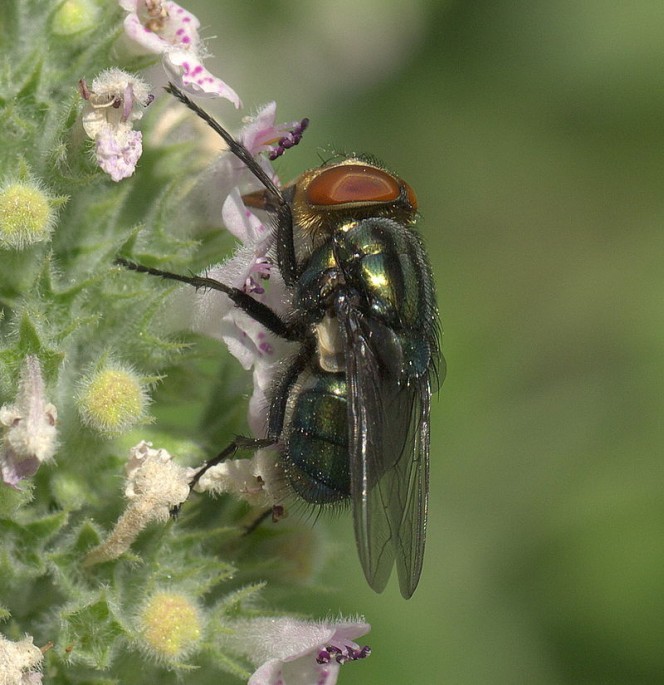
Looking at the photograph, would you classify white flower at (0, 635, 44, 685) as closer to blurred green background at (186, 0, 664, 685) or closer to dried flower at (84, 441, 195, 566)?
dried flower at (84, 441, 195, 566)

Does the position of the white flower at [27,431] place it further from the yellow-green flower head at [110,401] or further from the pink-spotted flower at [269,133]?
the pink-spotted flower at [269,133]

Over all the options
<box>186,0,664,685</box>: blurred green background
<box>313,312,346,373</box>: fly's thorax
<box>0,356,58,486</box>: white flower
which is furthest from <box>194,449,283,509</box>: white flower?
<box>186,0,664,685</box>: blurred green background

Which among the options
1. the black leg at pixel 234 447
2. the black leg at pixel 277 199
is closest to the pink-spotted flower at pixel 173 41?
the black leg at pixel 277 199

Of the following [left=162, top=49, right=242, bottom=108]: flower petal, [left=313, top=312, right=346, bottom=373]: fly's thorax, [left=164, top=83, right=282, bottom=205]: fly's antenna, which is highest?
[left=162, top=49, right=242, bottom=108]: flower petal

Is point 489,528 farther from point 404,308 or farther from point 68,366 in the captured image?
point 68,366

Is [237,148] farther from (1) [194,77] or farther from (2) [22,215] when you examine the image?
(2) [22,215]

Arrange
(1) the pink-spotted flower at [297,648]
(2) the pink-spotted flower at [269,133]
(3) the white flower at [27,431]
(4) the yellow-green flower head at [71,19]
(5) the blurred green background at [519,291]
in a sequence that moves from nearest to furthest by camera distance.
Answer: (3) the white flower at [27,431] < (1) the pink-spotted flower at [297,648] < (4) the yellow-green flower head at [71,19] < (2) the pink-spotted flower at [269,133] < (5) the blurred green background at [519,291]
